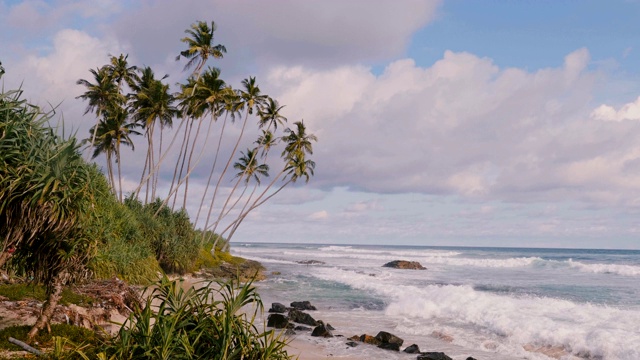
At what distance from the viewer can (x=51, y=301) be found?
9.18 meters

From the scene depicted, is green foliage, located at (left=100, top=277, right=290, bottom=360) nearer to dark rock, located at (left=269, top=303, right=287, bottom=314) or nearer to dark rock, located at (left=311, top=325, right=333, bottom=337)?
dark rock, located at (left=311, top=325, right=333, bottom=337)

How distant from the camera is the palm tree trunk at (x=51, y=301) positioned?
9.00 meters

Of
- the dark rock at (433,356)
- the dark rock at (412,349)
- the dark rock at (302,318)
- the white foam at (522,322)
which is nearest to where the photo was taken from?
the dark rock at (433,356)

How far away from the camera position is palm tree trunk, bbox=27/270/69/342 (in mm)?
9000

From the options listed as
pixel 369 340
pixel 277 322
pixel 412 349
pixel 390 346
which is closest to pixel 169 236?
pixel 277 322

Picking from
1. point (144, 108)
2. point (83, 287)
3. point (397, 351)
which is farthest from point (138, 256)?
point (144, 108)

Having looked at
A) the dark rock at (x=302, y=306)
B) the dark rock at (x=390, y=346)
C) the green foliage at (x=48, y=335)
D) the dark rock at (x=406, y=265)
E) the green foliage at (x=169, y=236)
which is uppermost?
the green foliage at (x=169, y=236)

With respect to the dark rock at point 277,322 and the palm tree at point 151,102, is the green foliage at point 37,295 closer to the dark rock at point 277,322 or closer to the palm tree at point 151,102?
the dark rock at point 277,322

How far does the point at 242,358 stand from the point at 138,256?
14.2 m

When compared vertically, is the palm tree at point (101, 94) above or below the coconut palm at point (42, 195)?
above

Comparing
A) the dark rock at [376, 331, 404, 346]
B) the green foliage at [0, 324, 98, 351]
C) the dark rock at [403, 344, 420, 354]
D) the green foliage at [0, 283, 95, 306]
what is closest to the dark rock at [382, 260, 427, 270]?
the dark rock at [376, 331, 404, 346]

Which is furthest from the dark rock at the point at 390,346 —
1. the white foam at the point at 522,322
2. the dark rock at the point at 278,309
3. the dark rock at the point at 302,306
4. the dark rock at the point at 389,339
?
the dark rock at the point at 302,306

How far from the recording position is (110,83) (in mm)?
37969

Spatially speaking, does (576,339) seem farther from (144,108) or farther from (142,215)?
(144,108)
